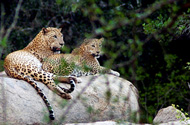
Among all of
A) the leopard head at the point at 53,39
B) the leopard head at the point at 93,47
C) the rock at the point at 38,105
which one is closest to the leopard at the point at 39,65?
the leopard head at the point at 53,39

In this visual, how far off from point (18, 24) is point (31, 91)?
608 centimetres

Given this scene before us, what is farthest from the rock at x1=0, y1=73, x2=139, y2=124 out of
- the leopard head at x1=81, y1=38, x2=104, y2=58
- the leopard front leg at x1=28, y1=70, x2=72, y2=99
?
the leopard head at x1=81, y1=38, x2=104, y2=58

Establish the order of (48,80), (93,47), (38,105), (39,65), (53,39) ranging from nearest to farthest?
(38,105) → (48,80) → (39,65) → (53,39) → (93,47)

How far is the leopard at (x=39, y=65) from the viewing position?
7809 millimetres

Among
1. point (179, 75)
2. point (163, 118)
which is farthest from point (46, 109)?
point (179, 75)

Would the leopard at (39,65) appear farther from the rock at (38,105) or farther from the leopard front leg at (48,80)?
the rock at (38,105)

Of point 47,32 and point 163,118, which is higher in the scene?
point 47,32

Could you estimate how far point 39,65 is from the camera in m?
8.43

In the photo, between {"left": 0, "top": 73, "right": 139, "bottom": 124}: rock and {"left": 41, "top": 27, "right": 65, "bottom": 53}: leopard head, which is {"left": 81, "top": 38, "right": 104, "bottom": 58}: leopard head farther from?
{"left": 0, "top": 73, "right": 139, "bottom": 124}: rock

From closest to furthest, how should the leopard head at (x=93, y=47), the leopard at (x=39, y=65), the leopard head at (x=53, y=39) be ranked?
the leopard at (x=39, y=65)
the leopard head at (x=53, y=39)
the leopard head at (x=93, y=47)

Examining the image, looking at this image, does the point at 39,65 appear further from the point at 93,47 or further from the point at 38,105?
the point at 93,47

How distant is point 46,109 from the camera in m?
7.50

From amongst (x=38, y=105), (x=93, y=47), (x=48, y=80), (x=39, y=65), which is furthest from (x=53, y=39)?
(x=38, y=105)

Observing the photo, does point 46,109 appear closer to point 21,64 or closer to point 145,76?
point 21,64
